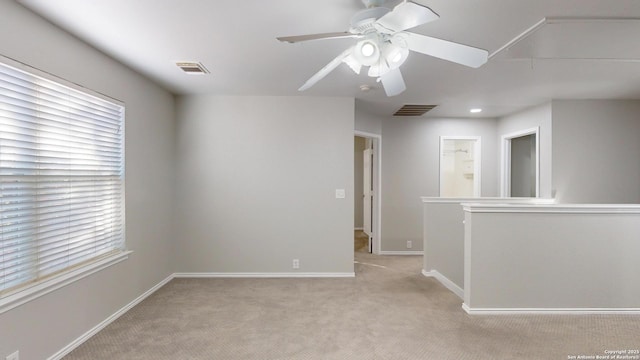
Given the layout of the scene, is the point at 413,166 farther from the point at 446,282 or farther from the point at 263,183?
the point at 263,183

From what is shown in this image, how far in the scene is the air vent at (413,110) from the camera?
4.83 metres

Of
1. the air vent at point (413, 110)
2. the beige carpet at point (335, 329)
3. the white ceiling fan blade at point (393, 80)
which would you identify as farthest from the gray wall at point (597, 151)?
the white ceiling fan blade at point (393, 80)

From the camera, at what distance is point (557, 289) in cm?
306

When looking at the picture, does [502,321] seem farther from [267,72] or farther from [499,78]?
[267,72]

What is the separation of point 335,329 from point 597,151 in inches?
174

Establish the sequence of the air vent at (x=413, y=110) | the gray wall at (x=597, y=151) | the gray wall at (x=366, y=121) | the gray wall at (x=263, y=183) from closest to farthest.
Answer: the gray wall at (x=263, y=183) < the gray wall at (x=597, y=151) < the air vent at (x=413, y=110) < the gray wall at (x=366, y=121)

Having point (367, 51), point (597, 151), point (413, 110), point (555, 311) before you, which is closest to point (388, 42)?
point (367, 51)

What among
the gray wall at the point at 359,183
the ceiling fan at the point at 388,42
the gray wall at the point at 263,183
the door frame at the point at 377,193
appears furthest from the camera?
the gray wall at the point at 359,183

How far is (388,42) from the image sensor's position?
179cm

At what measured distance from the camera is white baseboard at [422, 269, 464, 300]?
11.8ft

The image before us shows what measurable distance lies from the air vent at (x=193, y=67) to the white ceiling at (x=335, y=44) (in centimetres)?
8

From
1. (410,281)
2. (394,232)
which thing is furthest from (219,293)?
(394,232)

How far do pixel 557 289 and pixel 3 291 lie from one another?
4.34 m

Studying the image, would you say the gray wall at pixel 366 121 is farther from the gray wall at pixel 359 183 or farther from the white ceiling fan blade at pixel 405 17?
the white ceiling fan blade at pixel 405 17
